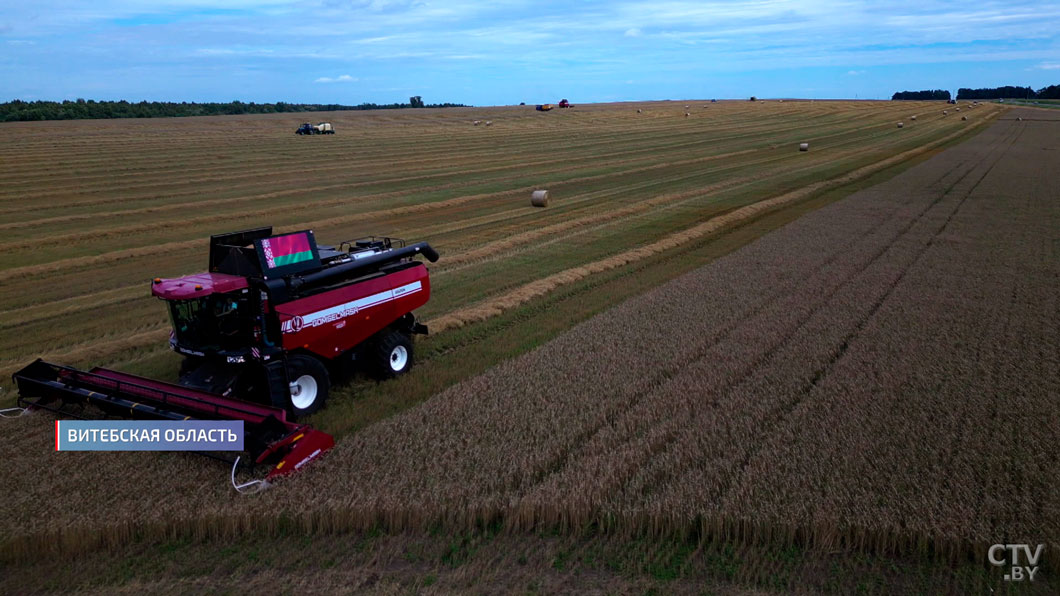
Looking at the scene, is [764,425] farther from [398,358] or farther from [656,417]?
[398,358]

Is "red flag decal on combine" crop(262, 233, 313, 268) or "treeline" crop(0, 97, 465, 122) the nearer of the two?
"red flag decal on combine" crop(262, 233, 313, 268)

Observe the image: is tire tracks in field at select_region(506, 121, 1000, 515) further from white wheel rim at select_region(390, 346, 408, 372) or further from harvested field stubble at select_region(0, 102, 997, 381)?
harvested field stubble at select_region(0, 102, 997, 381)

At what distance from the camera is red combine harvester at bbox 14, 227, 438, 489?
819 centimetres

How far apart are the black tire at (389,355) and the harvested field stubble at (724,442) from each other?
101 centimetres

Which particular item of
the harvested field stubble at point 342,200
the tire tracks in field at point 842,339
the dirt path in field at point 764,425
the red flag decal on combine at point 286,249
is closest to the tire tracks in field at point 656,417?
the dirt path in field at point 764,425

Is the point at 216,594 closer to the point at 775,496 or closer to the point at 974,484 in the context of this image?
the point at 775,496

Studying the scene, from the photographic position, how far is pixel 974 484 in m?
7.08

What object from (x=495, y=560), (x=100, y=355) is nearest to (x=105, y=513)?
(x=495, y=560)

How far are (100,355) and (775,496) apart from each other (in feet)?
32.4

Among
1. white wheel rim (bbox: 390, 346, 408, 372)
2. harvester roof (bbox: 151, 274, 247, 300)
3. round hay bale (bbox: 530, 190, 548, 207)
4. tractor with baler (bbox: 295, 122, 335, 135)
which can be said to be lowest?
white wheel rim (bbox: 390, 346, 408, 372)

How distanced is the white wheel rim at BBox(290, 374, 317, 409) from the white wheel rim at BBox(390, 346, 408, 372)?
1.34 metres

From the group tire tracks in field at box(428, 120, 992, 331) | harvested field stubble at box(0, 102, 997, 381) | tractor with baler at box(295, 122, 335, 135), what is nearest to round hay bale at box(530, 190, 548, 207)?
harvested field stubble at box(0, 102, 997, 381)

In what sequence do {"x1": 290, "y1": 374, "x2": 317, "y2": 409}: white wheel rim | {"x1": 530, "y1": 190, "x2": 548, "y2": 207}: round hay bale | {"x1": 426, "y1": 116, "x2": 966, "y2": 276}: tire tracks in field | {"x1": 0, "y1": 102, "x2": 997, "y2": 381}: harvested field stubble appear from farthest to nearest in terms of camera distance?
{"x1": 530, "y1": 190, "x2": 548, "y2": 207}: round hay bale → {"x1": 426, "y1": 116, "x2": 966, "y2": 276}: tire tracks in field → {"x1": 0, "y1": 102, "x2": 997, "y2": 381}: harvested field stubble → {"x1": 290, "y1": 374, "x2": 317, "y2": 409}: white wheel rim

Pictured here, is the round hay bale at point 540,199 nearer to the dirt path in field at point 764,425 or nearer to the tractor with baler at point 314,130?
the dirt path in field at point 764,425
